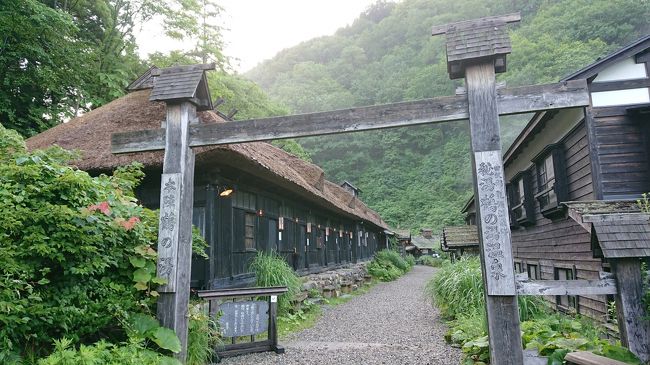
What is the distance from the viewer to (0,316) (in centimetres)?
360

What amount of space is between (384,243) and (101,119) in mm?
29050

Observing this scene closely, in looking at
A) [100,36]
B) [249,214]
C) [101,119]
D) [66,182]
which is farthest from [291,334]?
[100,36]

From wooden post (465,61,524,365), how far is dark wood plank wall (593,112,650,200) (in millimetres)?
4588

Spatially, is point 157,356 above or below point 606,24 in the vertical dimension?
below

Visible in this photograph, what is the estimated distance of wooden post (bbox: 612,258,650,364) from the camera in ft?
11.9

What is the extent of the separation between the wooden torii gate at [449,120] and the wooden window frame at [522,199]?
8.74 meters

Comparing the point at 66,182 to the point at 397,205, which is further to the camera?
the point at 397,205

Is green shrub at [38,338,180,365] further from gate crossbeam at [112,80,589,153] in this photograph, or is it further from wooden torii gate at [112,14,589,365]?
gate crossbeam at [112,80,589,153]

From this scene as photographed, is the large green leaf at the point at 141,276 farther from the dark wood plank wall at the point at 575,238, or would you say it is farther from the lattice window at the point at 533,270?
the lattice window at the point at 533,270

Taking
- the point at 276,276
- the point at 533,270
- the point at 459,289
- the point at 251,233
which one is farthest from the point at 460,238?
the point at 276,276

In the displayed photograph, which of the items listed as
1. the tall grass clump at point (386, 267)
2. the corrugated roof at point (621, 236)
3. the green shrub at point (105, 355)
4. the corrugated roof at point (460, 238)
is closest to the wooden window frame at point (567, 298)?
the corrugated roof at point (621, 236)

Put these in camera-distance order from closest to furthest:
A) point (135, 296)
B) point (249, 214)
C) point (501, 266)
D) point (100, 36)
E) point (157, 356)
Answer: point (501, 266)
point (157, 356)
point (135, 296)
point (249, 214)
point (100, 36)

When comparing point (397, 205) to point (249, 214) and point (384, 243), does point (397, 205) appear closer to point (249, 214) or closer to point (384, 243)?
point (384, 243)

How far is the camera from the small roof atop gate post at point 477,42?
427 centimetres
